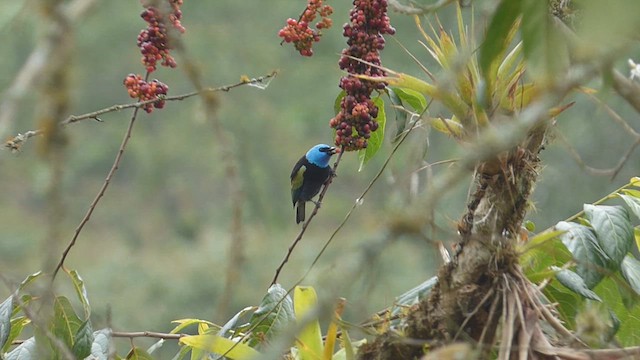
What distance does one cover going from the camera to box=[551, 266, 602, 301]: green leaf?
1.13m

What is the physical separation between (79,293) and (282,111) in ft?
42.1

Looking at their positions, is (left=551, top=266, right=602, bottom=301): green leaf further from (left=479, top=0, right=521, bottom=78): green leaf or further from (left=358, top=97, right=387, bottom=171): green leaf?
(left=479, top=0, right=521, bottom=78): green leaf

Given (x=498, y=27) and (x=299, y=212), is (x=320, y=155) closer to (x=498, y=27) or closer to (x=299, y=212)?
(x=299, y=212)

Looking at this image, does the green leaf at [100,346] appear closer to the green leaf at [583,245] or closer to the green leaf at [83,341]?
the green leaf at [83,341]

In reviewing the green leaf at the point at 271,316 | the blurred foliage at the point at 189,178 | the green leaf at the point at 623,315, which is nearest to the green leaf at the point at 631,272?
the green leaf at the point at 623,315

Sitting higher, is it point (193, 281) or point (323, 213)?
point (323, 213)

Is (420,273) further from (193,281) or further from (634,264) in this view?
(634,264)

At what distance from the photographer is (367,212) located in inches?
36.9

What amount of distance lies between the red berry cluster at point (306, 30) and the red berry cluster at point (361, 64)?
6cm

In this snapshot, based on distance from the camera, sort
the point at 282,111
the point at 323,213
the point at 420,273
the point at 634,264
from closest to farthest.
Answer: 1. the point at 634,264
2. the point at 420,273
3. the point at 323,213
4. the point at 282,111

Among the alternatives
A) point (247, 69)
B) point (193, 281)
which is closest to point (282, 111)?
point (247, 69)

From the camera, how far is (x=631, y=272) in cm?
127

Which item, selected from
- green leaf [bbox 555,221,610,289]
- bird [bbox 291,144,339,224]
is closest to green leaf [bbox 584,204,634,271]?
green leaf [bbox 555,221,610,289]

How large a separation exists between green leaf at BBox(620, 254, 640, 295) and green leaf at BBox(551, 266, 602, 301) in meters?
0.13
